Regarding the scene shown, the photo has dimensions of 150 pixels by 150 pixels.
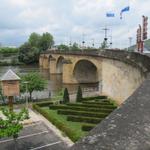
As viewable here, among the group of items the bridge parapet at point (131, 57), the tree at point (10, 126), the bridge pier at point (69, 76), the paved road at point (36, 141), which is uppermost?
the bridge parapet at point (131, 57)

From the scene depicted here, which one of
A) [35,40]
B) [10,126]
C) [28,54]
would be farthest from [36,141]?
[35,40]

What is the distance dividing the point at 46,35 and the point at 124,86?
387ft

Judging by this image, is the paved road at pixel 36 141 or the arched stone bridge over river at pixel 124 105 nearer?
the arched stone bridge over river at pixel 124 105

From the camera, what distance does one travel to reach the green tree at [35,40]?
152 meters

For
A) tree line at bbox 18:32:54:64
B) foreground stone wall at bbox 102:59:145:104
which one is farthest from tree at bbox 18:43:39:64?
foreground stone wall at bbox 102:59:145:104

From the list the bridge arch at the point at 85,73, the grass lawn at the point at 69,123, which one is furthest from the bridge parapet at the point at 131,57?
the bridge arch at the point at 85,73

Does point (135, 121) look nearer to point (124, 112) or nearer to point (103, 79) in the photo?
point (124, 112)

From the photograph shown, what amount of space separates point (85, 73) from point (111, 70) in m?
37.9

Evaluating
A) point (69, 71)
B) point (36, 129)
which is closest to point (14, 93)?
point (36, 129)

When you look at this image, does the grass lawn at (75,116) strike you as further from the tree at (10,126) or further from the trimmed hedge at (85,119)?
the tree at (10,126)

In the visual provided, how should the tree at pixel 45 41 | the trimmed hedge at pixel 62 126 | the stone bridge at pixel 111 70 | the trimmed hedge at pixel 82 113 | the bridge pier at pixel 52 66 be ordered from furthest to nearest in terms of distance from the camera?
the tree at pixel 45 41
the bridge pier at pixel 52 66
the trimmed hedge at pixel 82 113
the stone bridge at pixel 111 70
the trimmed hedge at pixel 62 126

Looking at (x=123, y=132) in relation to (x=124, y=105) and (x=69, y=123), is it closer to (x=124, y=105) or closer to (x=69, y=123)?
(x=124, y=105)

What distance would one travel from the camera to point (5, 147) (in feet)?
87.0

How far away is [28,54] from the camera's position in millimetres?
146750
